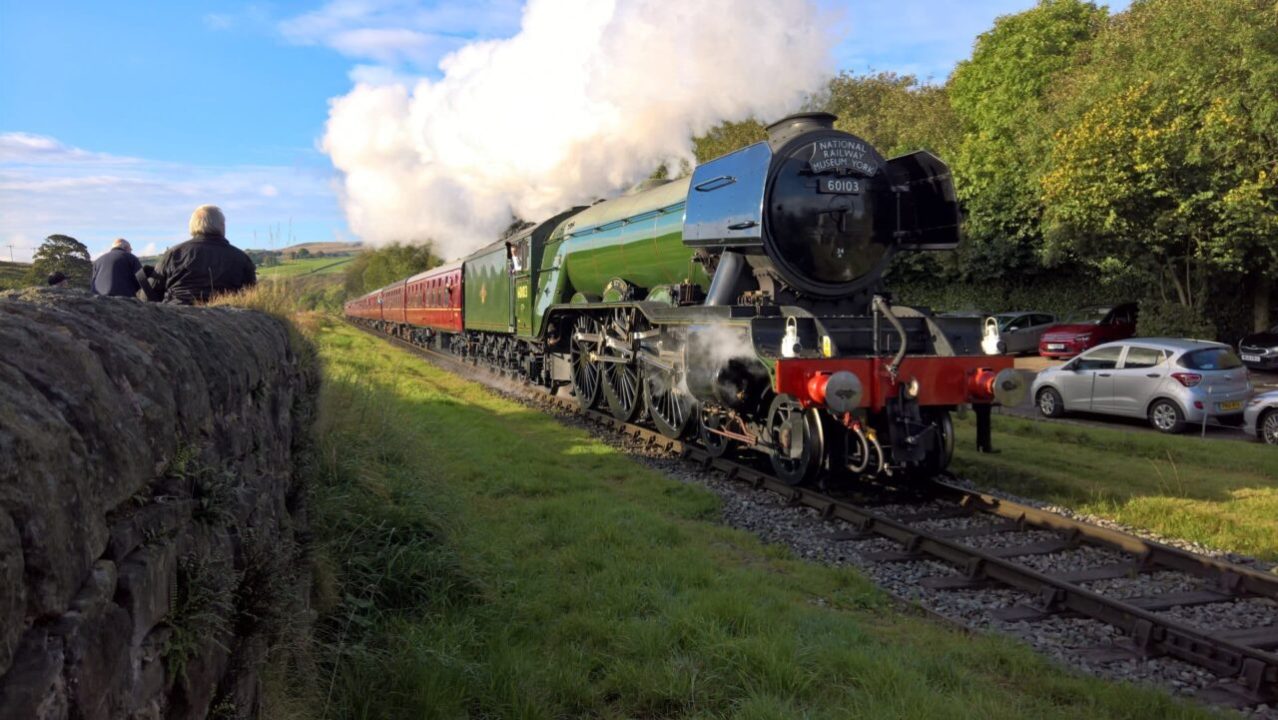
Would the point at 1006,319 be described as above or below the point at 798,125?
below

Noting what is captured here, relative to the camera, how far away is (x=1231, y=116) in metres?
16.9

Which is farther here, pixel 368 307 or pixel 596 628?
pixel 368 307

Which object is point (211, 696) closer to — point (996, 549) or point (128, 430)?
point (128, 430)

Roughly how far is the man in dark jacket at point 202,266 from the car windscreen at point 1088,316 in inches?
904

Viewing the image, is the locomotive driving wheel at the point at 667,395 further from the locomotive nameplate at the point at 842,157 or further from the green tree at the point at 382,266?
the green tree at the point at 382,266

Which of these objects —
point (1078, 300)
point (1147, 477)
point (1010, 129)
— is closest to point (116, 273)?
point (1147, 477)

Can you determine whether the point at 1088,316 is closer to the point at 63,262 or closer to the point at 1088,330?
the point at 1088,330

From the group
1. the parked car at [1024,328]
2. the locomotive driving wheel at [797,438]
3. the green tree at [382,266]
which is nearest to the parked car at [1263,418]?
A: the locomotive driving wheel at [797,438]

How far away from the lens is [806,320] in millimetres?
7293

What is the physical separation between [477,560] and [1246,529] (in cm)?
588

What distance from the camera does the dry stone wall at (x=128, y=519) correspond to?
1.25m

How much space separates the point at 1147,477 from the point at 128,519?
360 inches

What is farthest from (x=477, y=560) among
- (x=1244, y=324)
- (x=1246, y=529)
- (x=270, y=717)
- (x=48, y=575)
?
(x=1244, y=324)

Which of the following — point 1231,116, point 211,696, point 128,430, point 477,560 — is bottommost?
point 477,560
